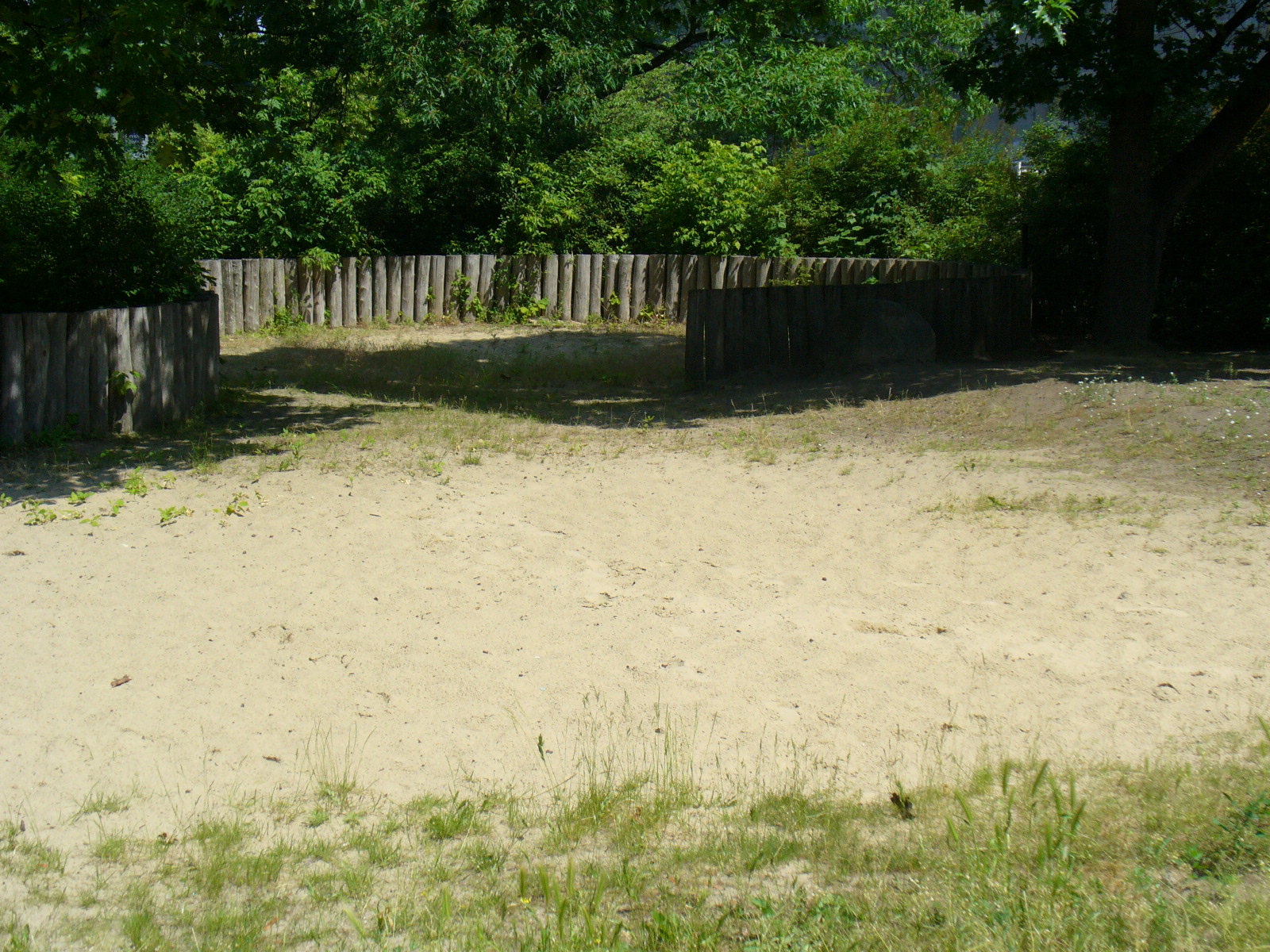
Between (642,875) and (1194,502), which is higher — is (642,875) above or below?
below

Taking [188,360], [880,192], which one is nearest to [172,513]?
[188,360]

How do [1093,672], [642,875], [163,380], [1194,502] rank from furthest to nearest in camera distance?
[163,380] < [1194,502] < [1093,672] < [642,875]

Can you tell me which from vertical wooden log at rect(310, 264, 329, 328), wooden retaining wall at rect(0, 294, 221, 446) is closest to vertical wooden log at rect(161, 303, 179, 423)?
wooden retaining wall at rect(0, 294, 221, 446)

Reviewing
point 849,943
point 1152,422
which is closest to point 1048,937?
point 849,943

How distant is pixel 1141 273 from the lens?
13453mm

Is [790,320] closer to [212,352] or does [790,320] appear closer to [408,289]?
[212,352]

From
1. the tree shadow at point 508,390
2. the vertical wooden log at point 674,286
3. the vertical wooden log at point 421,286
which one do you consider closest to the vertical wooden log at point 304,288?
the vertical wooden log at point 421,286

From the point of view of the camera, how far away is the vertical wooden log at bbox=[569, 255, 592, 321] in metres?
19.3

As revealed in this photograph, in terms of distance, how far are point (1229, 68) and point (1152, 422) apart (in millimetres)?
5790

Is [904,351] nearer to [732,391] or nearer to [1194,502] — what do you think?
[732,391]

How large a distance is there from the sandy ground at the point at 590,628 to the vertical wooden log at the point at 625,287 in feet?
36.9

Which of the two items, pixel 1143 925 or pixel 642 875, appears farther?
pixel 642 875

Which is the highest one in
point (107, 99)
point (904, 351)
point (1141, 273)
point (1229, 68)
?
point (1229, 68)

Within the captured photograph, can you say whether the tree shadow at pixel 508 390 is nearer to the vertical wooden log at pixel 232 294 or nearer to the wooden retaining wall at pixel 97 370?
the wooden retaining wall at pixel 97 370
